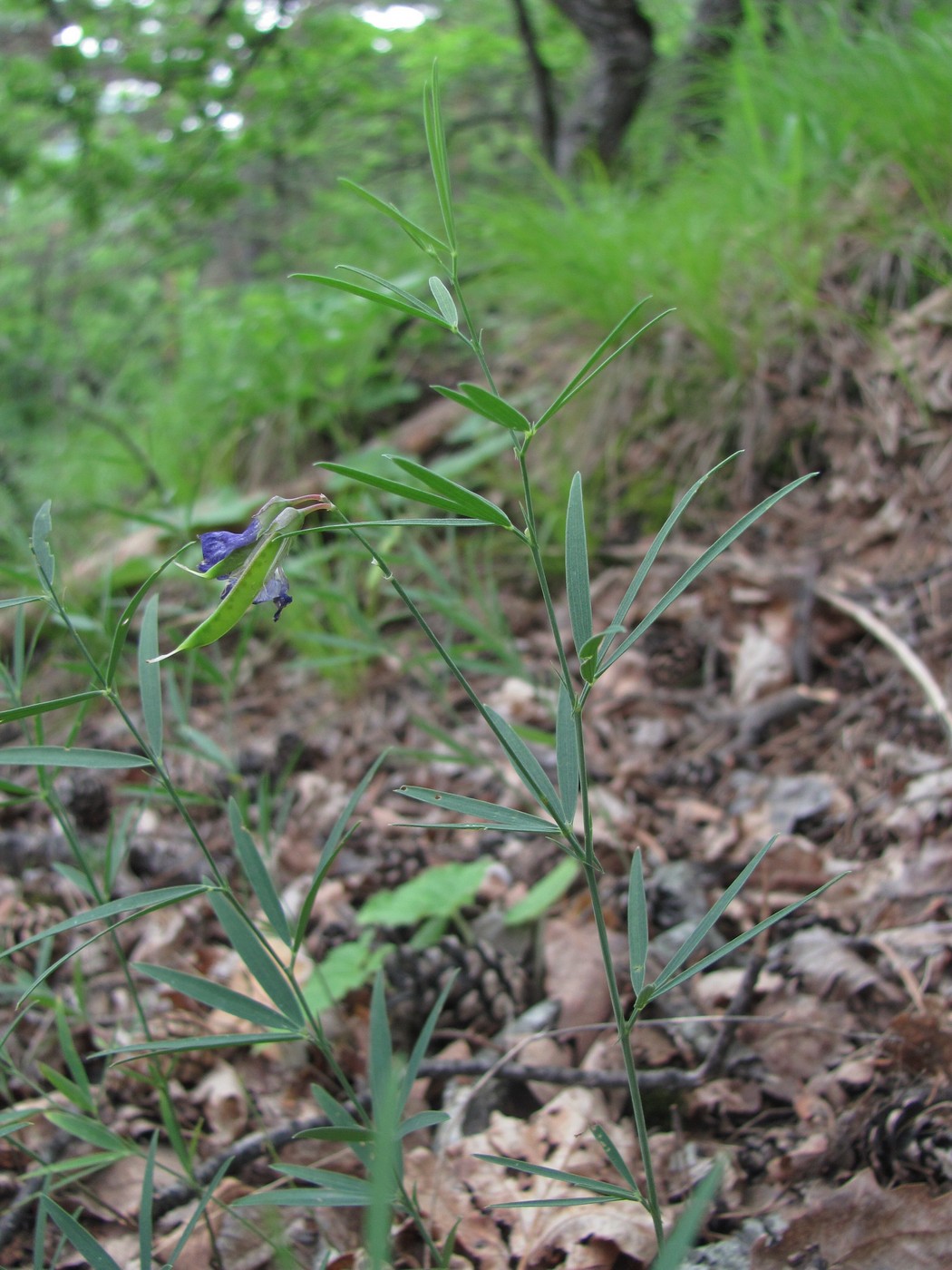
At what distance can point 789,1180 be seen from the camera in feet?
3.15

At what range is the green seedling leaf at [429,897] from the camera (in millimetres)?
1401

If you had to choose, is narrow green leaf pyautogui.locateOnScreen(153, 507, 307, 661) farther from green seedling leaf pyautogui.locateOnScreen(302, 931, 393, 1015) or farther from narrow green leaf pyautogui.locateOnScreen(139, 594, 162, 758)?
green seedling leaf pyautogui.locateOnScreen(302, 931, 393, 1015)

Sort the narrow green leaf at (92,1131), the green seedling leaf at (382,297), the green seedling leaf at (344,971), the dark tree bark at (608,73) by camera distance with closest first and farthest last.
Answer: the green seedling leaf at (382,297)
the narrow green leaf at (92,1131)
the green seedling leaf at (344,971)
the dark tree bark at (608,73)

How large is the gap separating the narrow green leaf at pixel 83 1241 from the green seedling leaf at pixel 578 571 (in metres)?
0.58

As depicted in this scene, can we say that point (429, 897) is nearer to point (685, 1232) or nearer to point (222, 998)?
point (222, 998)

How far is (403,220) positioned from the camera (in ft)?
2.18

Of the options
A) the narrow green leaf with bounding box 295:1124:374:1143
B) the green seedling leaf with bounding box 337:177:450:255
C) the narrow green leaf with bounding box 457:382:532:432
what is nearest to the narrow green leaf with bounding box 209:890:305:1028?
the narrow green leaf with bounding box 295:1124:374:1143

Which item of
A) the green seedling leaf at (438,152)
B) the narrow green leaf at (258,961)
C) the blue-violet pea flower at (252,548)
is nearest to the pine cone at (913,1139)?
the narrow green leaf at (258,961)

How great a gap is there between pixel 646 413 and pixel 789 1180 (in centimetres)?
209

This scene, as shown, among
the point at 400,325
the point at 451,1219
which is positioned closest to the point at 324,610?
the point at 400,325

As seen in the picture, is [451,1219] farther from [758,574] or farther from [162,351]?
[162,351]

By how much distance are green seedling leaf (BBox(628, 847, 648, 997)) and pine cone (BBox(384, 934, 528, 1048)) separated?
2.37 ft

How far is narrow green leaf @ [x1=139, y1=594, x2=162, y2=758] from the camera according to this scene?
0.81 meters

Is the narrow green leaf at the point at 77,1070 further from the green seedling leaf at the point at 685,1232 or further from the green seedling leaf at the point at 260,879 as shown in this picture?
the green seedling leaf at the point at 685,1232
